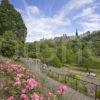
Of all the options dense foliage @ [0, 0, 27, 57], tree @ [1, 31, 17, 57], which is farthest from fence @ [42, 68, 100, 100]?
dense foliage @ [0, 0, 27, 57]

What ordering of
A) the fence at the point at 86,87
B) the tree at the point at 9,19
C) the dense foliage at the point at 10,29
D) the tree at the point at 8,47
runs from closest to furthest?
1. the fence at the point at 86,87
2. the tree at the point at 8,47
3. the dense foliage at the point at 10,29
4. the tree at the point at 9,19

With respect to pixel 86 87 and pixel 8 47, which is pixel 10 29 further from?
pixel 86 87

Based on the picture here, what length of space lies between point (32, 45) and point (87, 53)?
46.4ft

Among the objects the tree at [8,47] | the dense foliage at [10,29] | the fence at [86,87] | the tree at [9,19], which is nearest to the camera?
the fence at [86,87]

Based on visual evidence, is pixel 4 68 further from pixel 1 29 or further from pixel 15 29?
pixel 15 29

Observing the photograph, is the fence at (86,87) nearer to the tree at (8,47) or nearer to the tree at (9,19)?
the tree at (8,47)

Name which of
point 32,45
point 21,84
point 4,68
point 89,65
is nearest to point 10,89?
point 21,84

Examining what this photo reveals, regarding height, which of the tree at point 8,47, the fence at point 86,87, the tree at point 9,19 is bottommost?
the fence at point 86,87

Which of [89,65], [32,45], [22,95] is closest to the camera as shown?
[22,95]

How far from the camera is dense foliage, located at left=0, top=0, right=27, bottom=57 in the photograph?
→ 38.7m

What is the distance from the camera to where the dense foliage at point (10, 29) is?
127 feet

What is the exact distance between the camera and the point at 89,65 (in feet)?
220

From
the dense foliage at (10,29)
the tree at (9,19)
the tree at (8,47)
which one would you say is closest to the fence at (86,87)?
the tree at (8,47)

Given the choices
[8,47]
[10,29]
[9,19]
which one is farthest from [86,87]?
[10,29]
